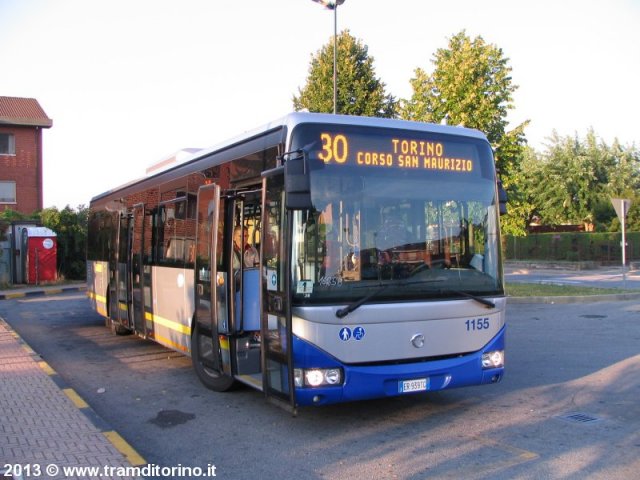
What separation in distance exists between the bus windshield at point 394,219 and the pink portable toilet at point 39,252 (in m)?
22.0

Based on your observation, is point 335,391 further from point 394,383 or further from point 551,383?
point 551,383

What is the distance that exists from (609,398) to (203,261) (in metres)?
5.18

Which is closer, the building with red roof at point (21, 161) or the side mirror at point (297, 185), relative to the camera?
the side mirror at point (297, 185)

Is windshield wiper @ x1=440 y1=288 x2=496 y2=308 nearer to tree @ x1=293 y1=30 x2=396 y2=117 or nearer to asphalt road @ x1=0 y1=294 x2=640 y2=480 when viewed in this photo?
asphalt road @ x1=0 y1=294 x2=640 y2=480

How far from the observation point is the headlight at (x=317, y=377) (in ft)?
19.3

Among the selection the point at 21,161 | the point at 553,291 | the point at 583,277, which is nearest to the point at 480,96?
the point at 553,291

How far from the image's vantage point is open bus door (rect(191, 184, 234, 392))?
7.46 m

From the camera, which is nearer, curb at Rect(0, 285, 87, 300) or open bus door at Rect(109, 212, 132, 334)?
open bus door at Rect(109, 212, 132, 334)

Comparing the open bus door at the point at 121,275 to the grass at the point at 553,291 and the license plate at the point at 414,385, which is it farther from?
the grass at the point at 553,291

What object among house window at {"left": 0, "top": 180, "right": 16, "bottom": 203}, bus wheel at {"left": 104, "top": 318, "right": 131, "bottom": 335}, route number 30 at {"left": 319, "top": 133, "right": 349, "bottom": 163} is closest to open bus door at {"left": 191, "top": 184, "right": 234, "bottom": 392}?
route number 30 at {"left": 319, "top": 133, "right": 349, "bottom": 163}

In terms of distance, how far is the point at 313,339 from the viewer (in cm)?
585

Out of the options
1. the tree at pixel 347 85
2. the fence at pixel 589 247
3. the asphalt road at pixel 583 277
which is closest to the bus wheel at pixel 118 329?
the asphalt road at pixel 583 277

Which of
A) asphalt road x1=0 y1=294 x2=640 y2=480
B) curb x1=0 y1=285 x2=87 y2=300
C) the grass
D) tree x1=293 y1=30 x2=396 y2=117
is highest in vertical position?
tree x1=293 y1=30 x2=396 y2=117

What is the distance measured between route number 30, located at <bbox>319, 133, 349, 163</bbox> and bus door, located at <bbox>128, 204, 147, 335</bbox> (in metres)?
5.41
